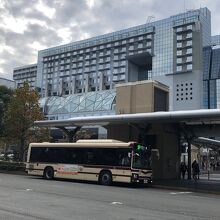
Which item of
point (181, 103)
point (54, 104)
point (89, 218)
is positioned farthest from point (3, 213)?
point (181, 103)

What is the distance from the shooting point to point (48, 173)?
31.8 m

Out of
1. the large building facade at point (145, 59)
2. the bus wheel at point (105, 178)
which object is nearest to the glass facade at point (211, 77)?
the large building facade at point (145, 59)

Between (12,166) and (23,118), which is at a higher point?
(23,118)

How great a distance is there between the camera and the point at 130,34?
173 meters

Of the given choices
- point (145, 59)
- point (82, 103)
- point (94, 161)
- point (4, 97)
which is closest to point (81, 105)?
point (82, 103)

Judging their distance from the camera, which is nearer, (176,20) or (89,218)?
(89,218)

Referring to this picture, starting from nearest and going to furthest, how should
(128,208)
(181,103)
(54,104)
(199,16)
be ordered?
(128,208) → (54,104) → (181,103) → (199,16)

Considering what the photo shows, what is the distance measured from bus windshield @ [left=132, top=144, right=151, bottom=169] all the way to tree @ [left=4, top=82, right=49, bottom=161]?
60.0ft

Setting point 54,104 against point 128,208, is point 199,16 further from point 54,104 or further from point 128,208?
point 128,208

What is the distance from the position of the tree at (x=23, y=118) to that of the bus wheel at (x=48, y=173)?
11813 millimetres

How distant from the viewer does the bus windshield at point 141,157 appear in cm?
2695

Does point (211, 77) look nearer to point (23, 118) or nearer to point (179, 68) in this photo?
point (179, 68)

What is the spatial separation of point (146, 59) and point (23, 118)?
13094 centimetres

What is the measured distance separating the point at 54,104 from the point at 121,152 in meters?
71.8
